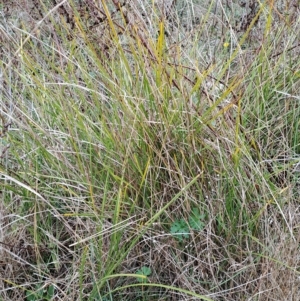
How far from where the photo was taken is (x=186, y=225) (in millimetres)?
1478

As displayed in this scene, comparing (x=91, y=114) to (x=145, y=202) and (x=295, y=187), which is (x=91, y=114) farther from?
(x=295, y=187)

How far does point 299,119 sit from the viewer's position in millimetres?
1717

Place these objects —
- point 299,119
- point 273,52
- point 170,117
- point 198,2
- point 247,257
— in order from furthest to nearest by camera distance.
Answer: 1. point 198,2
2. point 273,52
3. point 299,119
4. point 170,117
5. point 247,257

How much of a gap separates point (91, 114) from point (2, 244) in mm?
503

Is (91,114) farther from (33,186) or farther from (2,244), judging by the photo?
(2,244)

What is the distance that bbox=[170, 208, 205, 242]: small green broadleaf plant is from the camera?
1.46 meters

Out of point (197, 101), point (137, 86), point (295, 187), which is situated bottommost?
point (295, 187)

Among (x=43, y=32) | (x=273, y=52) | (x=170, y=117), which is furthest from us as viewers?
(x=43, y=32)

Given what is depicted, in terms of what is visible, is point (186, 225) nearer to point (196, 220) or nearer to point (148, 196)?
point (196, 220)

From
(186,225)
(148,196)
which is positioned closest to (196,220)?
(186,225)

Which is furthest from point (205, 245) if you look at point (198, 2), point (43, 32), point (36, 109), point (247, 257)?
point (198, 2)

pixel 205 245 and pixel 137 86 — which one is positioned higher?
pixel 137 86

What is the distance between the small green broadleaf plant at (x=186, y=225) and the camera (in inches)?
57.7

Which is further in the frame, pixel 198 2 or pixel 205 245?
pixel 198 2
